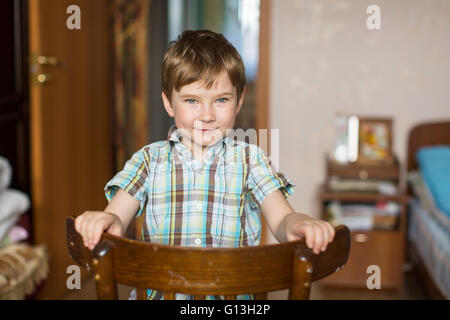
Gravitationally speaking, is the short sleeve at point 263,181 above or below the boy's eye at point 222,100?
below

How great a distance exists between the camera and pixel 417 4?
2711mm

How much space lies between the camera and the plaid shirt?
3.34 ft

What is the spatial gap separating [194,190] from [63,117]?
1416mm

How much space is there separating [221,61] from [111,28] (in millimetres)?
1944

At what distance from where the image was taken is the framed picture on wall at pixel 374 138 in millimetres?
2715

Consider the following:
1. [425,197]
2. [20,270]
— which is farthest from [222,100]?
[425,197]

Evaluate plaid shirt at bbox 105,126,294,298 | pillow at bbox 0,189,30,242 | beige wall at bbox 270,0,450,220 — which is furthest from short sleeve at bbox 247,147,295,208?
beige wall at bbox 270,0,450,220

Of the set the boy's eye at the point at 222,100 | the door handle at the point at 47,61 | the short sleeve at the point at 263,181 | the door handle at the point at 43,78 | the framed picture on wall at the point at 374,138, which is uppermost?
the door handle at the point at 47,61

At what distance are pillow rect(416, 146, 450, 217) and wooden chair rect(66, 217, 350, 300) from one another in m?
1.68

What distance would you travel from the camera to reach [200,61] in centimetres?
94

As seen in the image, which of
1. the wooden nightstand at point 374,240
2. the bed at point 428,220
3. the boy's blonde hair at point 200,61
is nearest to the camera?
the boy's blonde hair at point 200,61

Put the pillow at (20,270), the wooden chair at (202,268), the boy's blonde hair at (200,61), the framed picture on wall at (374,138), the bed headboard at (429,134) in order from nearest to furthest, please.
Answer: the wooden chair at (202,268) < the boy's blonde hair at (200,61) < the pillow at (20,270) < the framed picture on wall at (374,138) < the bed headboard at (429,134)

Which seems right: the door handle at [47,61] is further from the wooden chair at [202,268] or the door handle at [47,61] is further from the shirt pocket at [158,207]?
the wooden chair at [202,268]

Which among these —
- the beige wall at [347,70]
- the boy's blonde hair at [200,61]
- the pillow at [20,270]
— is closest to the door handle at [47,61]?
the pillow at [20,270]
